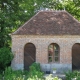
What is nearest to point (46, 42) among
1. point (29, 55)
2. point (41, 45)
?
point (41, 45)

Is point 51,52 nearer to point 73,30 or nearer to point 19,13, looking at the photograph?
point 73,30

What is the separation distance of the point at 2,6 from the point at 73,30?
462 inches

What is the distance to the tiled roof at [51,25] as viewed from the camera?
A: 26500 millimetres

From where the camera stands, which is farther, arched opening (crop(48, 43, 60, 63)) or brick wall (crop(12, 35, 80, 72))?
arched opening (crop(48, 43, 60, 63))

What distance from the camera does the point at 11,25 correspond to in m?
31.3

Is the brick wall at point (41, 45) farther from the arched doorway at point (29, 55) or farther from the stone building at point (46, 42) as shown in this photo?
the arched doorway at point (29, 55)

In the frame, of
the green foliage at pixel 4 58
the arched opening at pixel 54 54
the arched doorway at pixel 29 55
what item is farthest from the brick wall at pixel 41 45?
the arched doorway at pixel 29 55

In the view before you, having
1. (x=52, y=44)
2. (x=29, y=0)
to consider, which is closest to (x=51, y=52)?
(x=52, y=44)

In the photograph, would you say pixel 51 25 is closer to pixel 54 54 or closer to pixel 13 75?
pixel 54 54

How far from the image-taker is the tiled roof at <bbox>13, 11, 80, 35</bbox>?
26500mm

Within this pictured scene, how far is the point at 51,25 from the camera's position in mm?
27328

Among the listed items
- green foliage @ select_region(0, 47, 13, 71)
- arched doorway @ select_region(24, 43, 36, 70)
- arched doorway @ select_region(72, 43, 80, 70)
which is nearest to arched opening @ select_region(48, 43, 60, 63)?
arched doorway @ select_region(24, 43, 36, 70)

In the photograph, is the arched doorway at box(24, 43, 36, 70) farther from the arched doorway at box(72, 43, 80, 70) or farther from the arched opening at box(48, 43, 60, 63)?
the arched doorway at box(72, 43, 80, 70)

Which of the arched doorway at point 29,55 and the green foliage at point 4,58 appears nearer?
the green foliage at point 4,58
